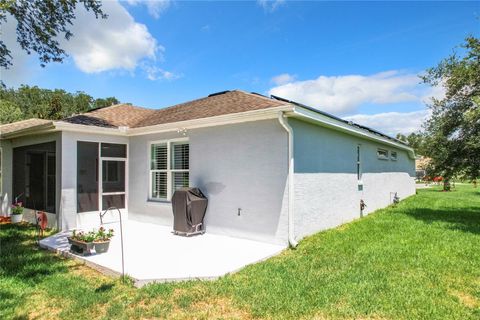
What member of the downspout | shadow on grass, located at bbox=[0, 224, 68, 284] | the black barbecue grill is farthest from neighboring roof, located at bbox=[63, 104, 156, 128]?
the downspout

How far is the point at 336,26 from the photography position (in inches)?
447

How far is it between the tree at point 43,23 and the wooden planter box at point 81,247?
5.85 meters

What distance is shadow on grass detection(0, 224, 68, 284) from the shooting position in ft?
16.8

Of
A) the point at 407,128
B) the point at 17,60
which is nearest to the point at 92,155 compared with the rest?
the point at 17,60

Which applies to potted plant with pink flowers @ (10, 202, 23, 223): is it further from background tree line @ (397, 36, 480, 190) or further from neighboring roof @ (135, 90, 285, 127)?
background tree line @ (397, 36, 480, 190)

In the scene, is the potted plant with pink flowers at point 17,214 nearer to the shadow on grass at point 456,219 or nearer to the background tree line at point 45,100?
the shadow on grass at point 456,219

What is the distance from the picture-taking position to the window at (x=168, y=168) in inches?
356

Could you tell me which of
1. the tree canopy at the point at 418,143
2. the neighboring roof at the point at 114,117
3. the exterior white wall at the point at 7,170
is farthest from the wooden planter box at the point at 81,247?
the tree canopy at the point at 418,143

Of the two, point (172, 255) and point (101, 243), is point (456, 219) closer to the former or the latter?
point (172, 255)

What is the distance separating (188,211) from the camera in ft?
25.4

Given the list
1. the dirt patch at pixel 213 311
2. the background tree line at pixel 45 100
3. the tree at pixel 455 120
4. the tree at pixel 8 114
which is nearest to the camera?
the dirt patch at pixel 213 311

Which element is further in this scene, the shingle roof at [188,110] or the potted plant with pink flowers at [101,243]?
the shingle roof at [188,110]

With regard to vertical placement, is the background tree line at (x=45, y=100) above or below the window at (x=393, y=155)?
above

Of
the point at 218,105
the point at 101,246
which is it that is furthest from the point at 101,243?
the point at 218,105
